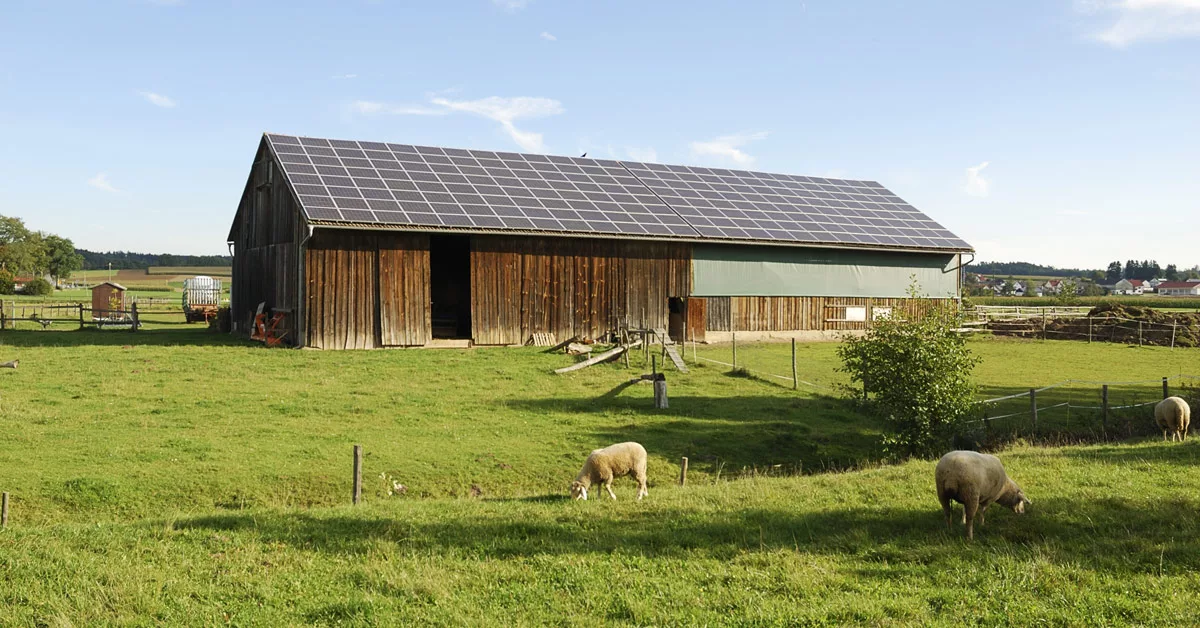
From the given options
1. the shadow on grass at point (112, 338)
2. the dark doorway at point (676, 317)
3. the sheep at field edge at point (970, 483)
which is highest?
the dark doorway at point (676, 317)

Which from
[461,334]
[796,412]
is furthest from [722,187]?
[796,412]

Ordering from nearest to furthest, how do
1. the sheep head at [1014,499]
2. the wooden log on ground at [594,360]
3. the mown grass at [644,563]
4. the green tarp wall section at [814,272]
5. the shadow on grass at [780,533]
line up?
the mown grass at [644,563], the shadow on grass at [780,533], the sheep head at [1014,499], the wooden log on ground at [594,360], the green tarp wall section at [814,272]

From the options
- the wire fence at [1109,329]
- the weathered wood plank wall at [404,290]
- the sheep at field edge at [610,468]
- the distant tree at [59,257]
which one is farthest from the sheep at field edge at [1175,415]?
the distant tree at [59,257]

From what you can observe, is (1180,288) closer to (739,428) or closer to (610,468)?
(739,428)

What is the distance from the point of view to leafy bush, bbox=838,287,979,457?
18.6 meters

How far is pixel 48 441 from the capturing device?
55.0 feet

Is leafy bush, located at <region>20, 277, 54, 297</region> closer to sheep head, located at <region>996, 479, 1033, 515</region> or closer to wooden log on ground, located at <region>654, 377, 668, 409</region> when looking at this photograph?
wooden log on ground, located at <region>654, 377, 668, 409</region>

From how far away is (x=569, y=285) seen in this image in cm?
3572

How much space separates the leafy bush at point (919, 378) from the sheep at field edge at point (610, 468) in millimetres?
7173

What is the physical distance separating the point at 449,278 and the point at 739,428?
76.1ft

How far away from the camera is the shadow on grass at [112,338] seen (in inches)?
1288

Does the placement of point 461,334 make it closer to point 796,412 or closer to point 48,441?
point 796,412

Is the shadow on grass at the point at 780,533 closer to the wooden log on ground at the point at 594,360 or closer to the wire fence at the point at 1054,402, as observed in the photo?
the wire fence at the point at 1054,402

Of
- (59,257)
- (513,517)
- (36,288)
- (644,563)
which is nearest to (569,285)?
(513,517)
